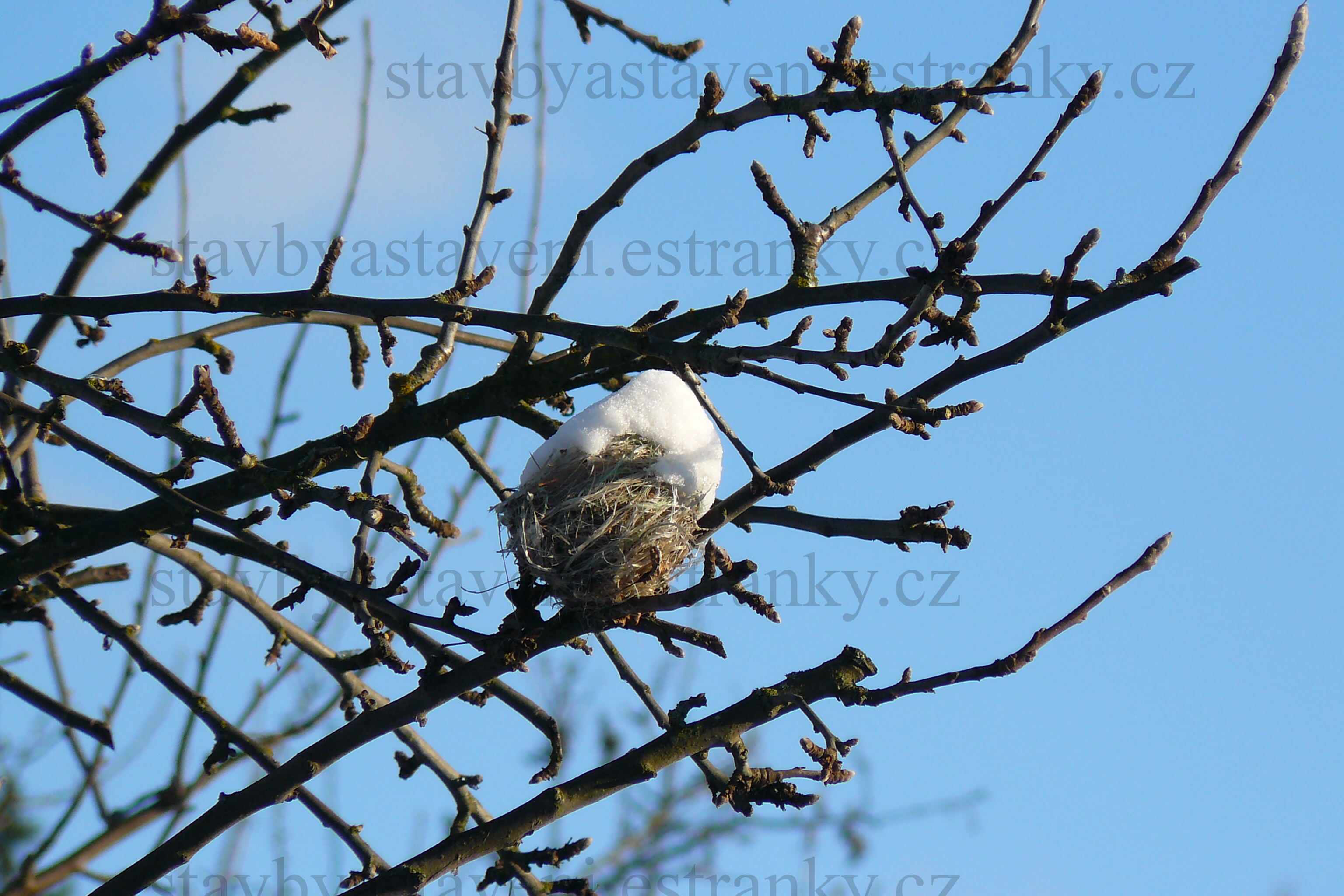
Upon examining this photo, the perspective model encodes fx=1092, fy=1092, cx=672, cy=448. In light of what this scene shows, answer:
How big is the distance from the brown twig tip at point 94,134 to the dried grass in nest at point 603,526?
4.30ft

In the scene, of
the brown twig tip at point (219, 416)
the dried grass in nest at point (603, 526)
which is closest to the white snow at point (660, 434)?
the dried grass in nest at point (603, 526)

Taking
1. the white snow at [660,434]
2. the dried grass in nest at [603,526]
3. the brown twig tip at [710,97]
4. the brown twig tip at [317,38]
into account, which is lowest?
the dried grass in nest at [603,526]

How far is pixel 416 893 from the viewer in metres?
2.61

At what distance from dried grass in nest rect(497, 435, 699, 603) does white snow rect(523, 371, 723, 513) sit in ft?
0.08

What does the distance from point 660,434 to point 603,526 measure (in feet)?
1.19

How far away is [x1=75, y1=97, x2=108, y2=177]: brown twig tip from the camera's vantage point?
104 inches

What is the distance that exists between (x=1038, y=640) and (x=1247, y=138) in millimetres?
1064

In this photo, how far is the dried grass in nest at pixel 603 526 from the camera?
2.77 m

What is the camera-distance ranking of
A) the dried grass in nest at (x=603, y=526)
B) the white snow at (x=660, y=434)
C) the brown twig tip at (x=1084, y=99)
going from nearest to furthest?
the brown twig tip at (x=1084, y=99) → the dried grass in nest at (x=603, y=526) → the white snow at (x=660, y=434)

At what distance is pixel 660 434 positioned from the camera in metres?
3.01

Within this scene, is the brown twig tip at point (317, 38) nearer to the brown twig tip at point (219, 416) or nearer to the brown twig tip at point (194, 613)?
the brown twig tip at point (219, 416)

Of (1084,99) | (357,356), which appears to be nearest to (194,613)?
(357,356)

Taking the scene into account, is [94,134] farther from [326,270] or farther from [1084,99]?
[1084,99]

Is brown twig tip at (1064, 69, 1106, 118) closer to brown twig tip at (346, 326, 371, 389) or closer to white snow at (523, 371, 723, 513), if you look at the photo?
white snow at (523, 371, 723, 513)
